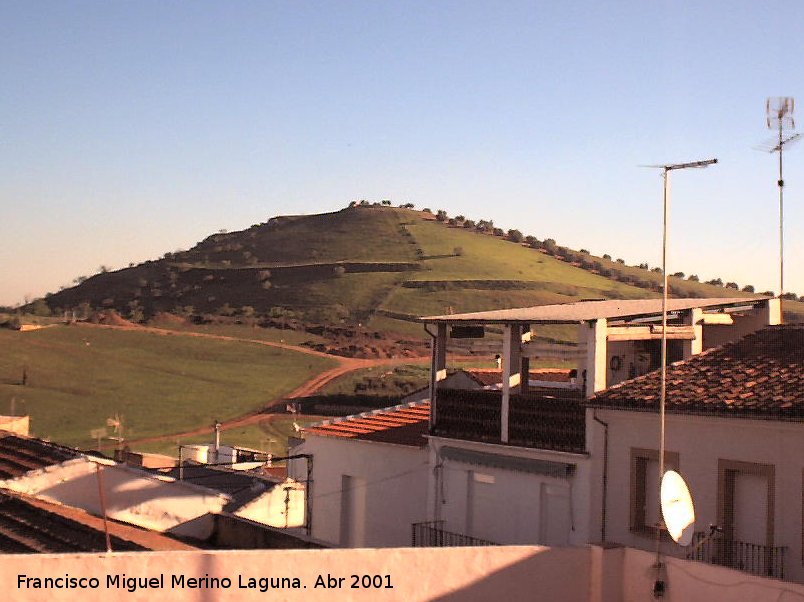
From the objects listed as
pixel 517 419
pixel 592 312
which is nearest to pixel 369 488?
pixel 517 419

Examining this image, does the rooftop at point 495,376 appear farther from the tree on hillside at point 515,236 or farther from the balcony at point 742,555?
the tree on hillside at point 515,236

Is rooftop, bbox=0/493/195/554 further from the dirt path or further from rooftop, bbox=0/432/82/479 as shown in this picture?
the dirt path

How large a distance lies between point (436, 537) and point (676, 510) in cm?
852

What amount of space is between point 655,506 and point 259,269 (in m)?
141

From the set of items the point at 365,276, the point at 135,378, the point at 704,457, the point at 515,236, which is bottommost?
the point at 135,378

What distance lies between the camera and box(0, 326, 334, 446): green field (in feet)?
200

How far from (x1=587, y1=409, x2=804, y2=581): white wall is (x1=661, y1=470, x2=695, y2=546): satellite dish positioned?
257 centimetres

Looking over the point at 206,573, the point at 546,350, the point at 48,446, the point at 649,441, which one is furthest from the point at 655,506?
the point at 48,446

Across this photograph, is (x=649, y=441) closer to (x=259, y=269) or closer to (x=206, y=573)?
(x=206, y=573)

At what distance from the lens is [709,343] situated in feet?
69.3

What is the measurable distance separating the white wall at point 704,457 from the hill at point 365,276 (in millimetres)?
91131

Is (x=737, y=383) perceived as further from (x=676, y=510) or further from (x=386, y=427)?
(x=386, y=427)

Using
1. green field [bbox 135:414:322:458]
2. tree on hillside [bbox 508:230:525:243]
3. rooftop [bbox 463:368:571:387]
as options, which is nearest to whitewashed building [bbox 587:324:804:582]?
rooftop [bbox 463:368:571:387]

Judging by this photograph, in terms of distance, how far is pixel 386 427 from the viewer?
24.7m
